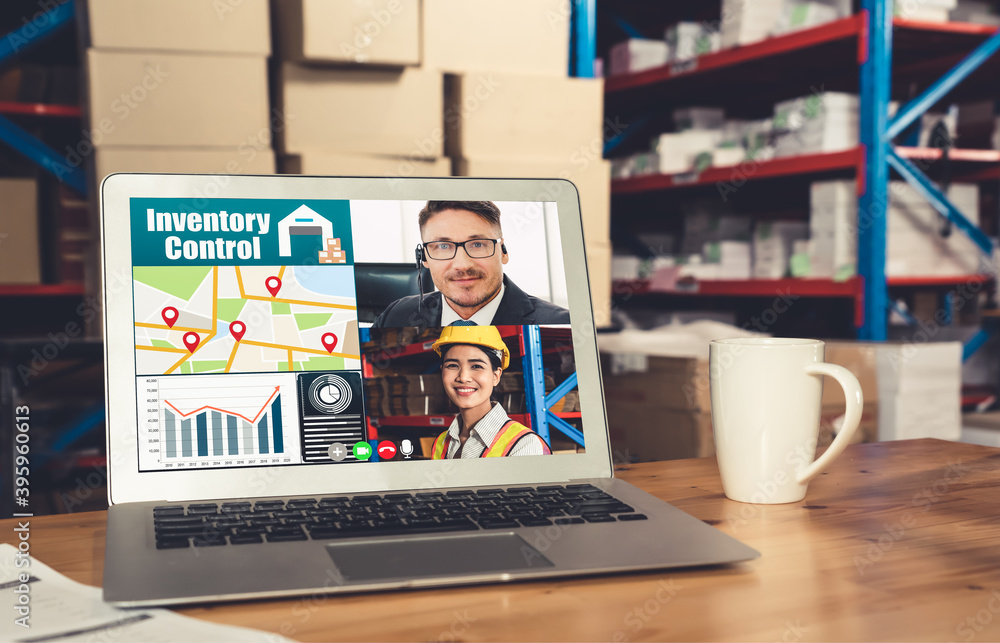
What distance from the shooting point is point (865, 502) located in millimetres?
667

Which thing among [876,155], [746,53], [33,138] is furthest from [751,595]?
[746,53]

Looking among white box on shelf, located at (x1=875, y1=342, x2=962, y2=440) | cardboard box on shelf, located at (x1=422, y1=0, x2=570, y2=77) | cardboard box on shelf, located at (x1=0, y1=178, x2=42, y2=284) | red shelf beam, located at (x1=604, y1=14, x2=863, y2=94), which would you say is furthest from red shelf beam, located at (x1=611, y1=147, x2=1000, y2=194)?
cardboard box on shelf, located at (x1=0, y1=178, x2=42, y2=284)

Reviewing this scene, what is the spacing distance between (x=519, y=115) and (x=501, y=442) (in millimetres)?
1519

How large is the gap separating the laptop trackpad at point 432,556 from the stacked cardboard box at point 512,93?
5.07 ft

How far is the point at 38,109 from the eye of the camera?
2.46m

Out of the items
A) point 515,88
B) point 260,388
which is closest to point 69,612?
point 260,388

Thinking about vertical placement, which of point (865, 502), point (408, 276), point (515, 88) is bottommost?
point (865, 502)

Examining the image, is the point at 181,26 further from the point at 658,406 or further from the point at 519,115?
the point at 658,406

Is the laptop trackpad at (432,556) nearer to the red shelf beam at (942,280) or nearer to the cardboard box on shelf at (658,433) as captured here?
the cardboard box on shelf at (658,433)

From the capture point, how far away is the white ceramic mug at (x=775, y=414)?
65 centimetres

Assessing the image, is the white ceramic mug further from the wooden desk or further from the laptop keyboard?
the laptop keyboard

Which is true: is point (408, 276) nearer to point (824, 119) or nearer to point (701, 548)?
point (701, 548)

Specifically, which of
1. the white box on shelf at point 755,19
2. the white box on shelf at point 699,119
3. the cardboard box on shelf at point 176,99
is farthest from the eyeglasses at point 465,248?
the white box on shelf at point 699,119

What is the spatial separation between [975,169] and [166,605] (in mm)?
3292
